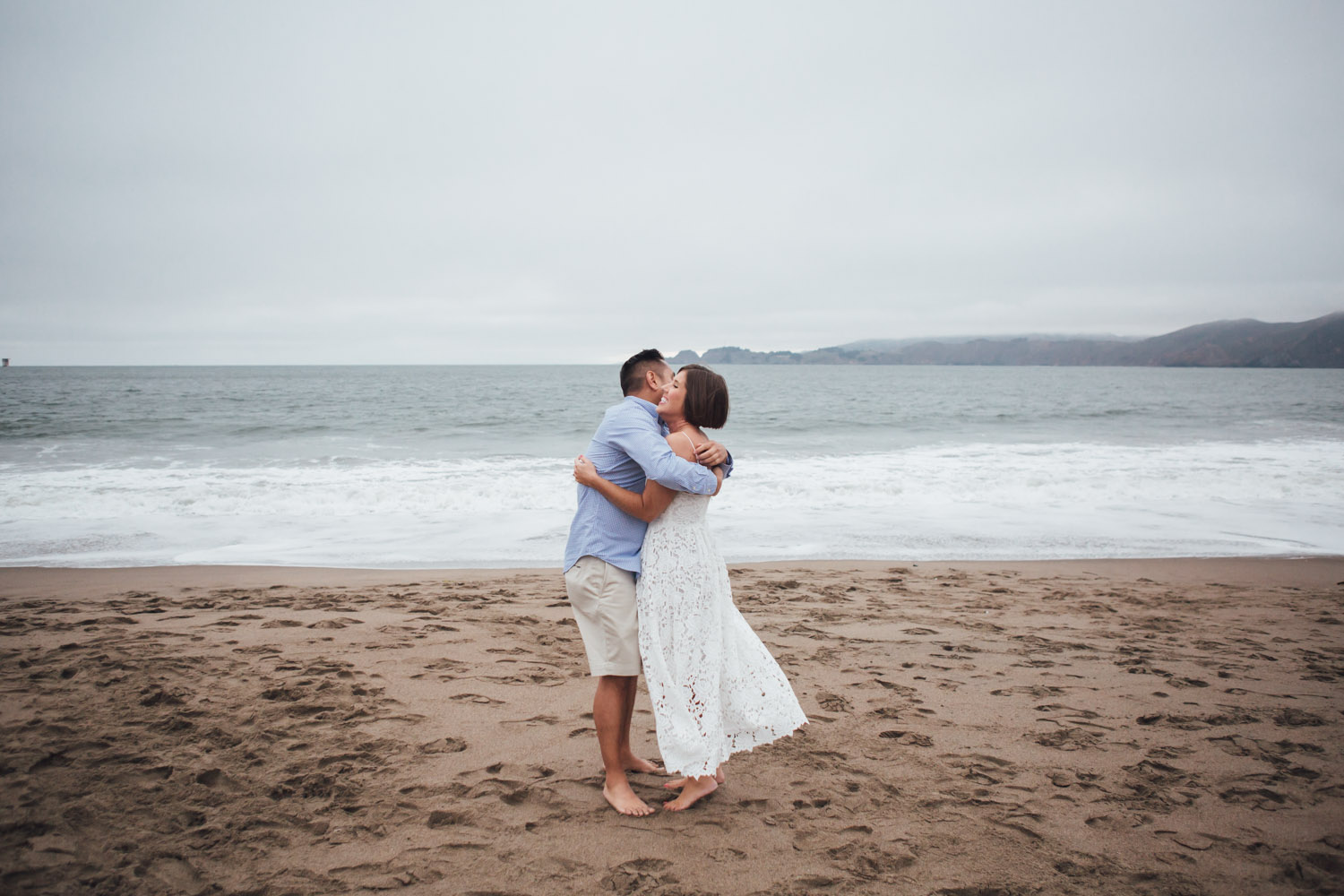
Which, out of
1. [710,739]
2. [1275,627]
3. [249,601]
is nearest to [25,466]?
[249,601]

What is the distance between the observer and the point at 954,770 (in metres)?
3.29

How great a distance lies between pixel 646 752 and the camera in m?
3.66

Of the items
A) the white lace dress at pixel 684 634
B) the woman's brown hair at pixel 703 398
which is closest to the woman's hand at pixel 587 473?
the white lace dress at pixel 684 634

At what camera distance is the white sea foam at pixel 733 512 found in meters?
8.13

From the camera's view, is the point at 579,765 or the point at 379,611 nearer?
the point at 579,765

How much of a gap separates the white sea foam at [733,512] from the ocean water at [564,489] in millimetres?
51

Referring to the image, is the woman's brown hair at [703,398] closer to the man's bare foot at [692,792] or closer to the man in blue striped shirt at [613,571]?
the man in blue striped shirt at [613,571]

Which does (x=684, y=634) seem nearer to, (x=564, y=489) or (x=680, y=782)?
(x=680, y=782)

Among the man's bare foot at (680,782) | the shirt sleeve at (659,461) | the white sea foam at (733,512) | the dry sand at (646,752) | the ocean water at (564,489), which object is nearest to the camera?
the dry sand at (646,752)

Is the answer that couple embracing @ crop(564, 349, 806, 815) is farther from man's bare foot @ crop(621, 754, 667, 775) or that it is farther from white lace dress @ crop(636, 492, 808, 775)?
man's bare foot @ crop(621, 754, 667, 775)

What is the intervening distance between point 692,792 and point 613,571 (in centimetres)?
105

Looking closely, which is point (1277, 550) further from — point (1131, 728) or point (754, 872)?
point (754, 872)

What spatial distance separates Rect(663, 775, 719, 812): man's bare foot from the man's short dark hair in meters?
1.71

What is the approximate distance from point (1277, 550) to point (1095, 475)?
5675 mm
